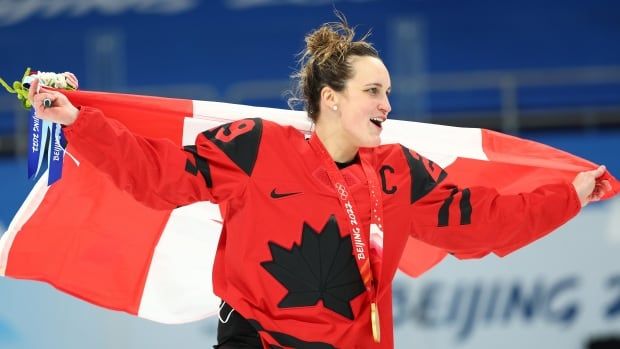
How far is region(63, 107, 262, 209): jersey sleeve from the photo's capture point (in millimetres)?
2834

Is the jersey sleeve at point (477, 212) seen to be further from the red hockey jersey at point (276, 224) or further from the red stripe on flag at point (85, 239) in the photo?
the red stripe on flag at point (85, 239)

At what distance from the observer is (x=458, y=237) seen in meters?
3.37

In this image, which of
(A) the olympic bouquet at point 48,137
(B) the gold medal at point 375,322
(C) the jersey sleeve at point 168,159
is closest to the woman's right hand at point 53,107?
(C) the jersey sleeve at point 168,159

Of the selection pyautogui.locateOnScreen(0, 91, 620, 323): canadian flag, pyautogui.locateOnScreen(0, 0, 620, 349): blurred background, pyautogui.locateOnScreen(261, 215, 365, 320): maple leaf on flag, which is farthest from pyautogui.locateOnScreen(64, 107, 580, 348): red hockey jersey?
pyautogui.locateOnScreen(0, 0, 620, 349): blurred background

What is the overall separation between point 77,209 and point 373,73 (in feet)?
3.63

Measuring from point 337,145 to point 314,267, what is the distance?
360 millimetres

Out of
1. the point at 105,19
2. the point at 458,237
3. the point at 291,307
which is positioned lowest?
the point at 291,307

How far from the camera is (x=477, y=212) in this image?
334 centimetres

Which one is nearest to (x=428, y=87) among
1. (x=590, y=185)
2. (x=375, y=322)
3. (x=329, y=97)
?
(x=590, y=185)

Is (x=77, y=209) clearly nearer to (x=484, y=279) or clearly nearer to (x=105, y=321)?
(x=105, y=321)

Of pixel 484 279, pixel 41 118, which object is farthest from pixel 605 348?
pixel 41 118

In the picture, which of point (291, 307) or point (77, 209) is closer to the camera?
point (291, 307)

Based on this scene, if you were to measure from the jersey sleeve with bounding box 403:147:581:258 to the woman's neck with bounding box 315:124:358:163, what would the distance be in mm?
215

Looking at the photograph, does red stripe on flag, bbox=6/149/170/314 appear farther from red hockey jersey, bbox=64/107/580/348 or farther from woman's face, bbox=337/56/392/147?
woman's face, bbox=337/56/392/147
